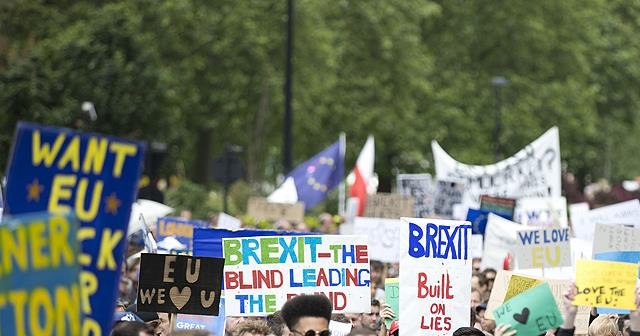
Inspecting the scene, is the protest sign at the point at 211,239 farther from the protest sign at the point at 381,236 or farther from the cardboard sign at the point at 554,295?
the protest sign at the point at 381,236

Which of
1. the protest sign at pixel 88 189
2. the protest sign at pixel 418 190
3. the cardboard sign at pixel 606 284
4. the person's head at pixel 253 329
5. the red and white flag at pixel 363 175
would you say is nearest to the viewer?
the protest sign at pixel 88 189

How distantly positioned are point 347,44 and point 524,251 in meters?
29.2

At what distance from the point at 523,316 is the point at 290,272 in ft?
11.4

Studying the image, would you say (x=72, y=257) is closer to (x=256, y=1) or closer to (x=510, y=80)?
(x=256, y=1)

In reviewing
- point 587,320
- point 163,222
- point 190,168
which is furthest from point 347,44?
point 587,320

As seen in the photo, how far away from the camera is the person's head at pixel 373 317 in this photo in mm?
13133

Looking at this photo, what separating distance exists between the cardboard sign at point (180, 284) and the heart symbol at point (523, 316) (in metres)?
2.31

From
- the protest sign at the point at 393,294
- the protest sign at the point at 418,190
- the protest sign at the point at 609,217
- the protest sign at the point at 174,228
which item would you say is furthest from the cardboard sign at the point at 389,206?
the protest sign at the point at 393,294

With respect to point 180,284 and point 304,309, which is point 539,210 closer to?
point 180,284

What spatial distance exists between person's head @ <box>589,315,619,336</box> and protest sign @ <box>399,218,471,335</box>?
99 centimetres

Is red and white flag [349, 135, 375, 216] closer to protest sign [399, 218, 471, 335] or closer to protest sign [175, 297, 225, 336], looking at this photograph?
protest sign [399, 218, 471, 335]

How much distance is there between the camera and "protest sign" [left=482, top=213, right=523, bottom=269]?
1866 cm

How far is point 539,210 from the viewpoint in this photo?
2447 cm

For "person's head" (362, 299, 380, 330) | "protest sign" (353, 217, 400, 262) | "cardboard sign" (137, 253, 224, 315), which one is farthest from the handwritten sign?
"protest sign" (353, 217, 400, 262)
